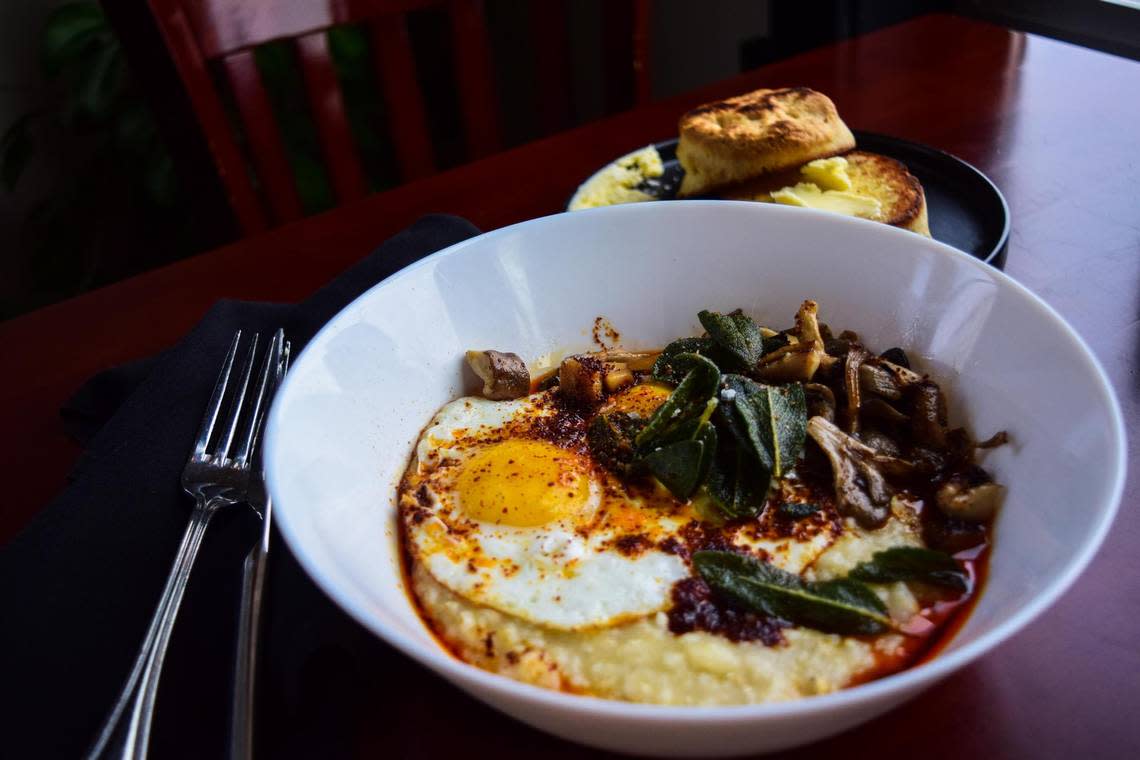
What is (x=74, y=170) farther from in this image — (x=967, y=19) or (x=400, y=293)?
(x=967, y=19)

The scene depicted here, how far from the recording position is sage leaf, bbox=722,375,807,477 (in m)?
1.49

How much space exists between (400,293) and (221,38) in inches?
67.2

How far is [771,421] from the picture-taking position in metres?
1.52

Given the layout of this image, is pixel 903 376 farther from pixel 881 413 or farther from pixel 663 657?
pixel 663 657

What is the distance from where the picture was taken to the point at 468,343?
1850 mm

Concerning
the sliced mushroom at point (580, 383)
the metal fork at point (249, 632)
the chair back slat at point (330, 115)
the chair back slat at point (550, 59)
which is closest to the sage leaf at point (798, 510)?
the sliced mushroom at point (580, 383)

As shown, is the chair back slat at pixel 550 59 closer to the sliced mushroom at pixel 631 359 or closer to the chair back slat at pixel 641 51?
the chair back slat at pixel 641 51

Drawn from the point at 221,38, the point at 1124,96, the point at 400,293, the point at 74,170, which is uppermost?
the point at 221,38

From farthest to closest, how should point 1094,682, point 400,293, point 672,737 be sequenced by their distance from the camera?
1. point 400,293
2. point 1094,682
3. point 672,737

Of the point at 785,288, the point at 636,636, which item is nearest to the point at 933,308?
the point at 785,288

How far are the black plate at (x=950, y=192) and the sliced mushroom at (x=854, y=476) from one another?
69 cm

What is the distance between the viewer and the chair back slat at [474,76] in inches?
131

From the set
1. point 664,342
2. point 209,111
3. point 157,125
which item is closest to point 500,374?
point 664,342

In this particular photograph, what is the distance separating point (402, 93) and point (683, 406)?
2.15m
